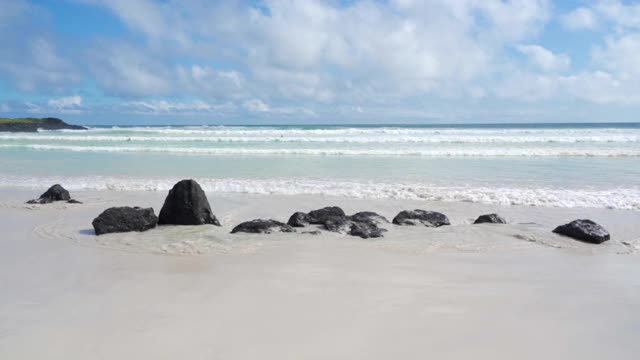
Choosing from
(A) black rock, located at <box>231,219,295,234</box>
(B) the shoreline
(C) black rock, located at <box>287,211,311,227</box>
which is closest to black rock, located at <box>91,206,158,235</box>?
(B) the shoreline

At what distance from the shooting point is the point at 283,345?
3020mm

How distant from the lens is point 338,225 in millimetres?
6523

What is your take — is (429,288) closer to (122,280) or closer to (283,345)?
(283,345)

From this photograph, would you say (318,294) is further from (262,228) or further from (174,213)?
(174,213)

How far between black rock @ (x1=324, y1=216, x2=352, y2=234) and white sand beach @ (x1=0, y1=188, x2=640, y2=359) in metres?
0.22

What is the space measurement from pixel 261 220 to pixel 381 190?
4.17 metres

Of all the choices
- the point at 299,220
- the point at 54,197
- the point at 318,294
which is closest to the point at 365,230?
the point at 299,220

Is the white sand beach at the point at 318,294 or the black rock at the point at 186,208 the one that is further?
the black rock at the point at 186,208

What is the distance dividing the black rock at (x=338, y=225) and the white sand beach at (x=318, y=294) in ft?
0.71

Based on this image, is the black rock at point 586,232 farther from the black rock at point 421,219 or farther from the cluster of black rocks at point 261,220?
the black rock at point 421,219

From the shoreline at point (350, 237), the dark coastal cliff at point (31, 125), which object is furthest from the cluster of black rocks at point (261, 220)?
the dark coastal cliff at point (31, 125)

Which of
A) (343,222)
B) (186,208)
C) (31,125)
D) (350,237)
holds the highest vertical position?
(31,125)

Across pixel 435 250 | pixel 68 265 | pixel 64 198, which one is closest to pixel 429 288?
pixel 435 250

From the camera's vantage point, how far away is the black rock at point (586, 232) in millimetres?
5844
